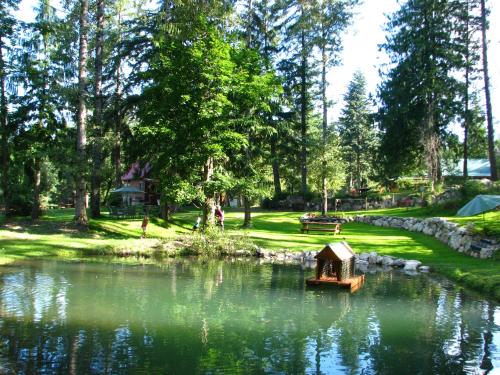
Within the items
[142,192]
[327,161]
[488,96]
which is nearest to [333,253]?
[327,161]

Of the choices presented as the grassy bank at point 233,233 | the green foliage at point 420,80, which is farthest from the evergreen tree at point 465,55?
the grassy bank at point 233,233

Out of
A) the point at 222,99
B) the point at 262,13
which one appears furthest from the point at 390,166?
the point at 222,99

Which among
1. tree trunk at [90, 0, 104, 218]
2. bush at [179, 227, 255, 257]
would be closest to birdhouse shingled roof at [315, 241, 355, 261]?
bush at [179, 227, 255, 257]

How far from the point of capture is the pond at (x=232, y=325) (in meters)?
6.77

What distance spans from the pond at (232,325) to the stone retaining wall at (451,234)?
421 centimetres

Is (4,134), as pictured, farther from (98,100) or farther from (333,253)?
(333,253)

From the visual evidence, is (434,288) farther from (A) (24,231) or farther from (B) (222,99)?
(A) (24,231)

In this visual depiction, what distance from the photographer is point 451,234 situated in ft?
65.0

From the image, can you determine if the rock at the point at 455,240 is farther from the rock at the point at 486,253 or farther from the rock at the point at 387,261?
the rock at the point at 387,261

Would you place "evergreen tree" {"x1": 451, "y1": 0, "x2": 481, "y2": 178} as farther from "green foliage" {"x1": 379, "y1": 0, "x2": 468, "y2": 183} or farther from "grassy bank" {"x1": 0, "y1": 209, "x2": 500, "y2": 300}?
"grassy bank" {"x1": 0, "y1": 209, "x2": 500, "y2": 300}

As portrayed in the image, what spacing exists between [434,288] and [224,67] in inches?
520

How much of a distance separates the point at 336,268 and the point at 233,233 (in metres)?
7.45

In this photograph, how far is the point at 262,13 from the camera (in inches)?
1307

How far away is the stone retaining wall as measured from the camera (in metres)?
17.0
